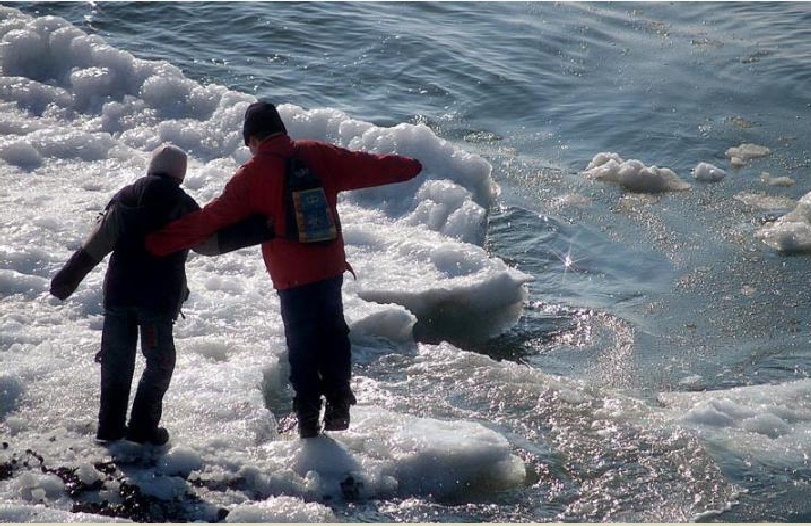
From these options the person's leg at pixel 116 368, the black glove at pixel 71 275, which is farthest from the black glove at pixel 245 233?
the black glove at pixel 71 275

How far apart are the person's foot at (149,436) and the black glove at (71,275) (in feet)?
2.72

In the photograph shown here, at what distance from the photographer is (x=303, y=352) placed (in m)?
5.74

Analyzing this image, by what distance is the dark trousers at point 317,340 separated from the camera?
5.64 m

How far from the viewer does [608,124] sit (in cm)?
1347

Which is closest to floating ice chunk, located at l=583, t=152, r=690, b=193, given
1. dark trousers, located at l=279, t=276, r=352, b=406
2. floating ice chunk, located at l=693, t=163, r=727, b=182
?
floating ice chunk, located at l=693, t=163, r=727, b=182

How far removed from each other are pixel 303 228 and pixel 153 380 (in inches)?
46.3

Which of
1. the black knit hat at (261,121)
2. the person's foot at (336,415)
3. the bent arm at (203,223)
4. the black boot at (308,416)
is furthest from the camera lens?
the person's foot at (336,415)

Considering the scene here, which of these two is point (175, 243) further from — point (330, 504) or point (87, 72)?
point (87, 72)

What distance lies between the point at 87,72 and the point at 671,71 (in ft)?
26.9

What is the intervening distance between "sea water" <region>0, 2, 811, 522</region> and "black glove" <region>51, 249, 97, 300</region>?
0.82 m

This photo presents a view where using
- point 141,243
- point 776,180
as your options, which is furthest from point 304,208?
point 776,180

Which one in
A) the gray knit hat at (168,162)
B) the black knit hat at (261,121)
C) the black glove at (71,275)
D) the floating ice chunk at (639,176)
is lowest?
the floating ice chunk at (639,176)

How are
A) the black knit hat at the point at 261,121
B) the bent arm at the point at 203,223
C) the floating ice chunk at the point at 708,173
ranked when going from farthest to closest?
the floating ice chunk at the point at 708,173, the black knit hat at the point at 261,121, the bent arm at the point at 203,223

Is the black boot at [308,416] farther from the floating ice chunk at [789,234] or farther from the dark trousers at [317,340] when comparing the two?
the floating ice chunk at [789,234]
